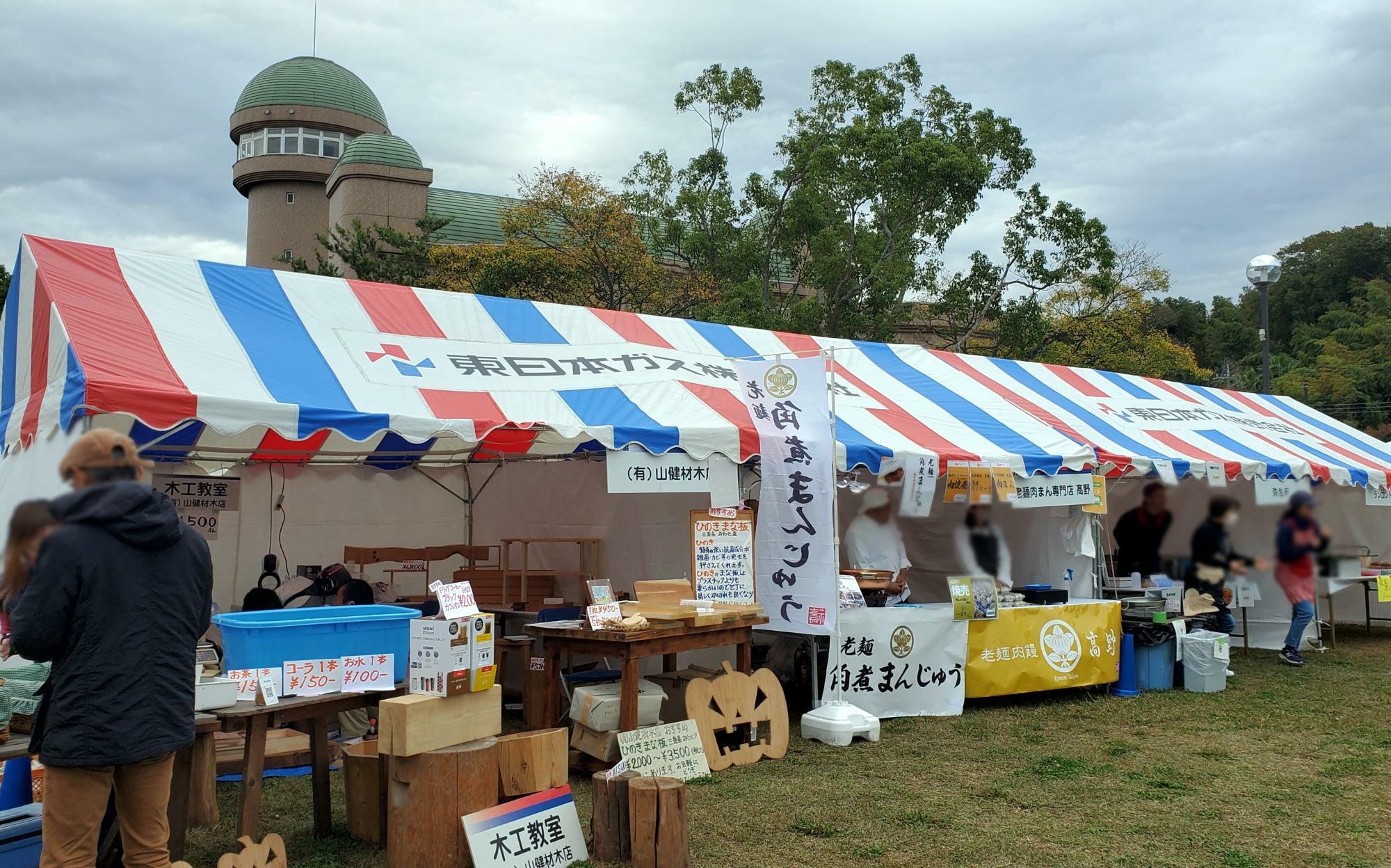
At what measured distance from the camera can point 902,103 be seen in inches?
776

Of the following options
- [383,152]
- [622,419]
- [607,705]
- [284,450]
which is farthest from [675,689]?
[383,152]

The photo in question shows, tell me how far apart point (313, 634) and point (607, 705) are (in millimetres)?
1827

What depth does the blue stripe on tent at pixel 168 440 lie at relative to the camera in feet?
14.9

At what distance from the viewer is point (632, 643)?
5.18 meters

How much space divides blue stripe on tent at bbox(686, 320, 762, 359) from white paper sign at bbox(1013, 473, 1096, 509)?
18.9 ft

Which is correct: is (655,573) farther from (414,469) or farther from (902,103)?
(902,103)

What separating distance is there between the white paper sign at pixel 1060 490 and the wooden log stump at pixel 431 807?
2727mm

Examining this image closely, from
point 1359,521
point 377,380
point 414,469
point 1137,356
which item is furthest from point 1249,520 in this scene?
point 1137,356

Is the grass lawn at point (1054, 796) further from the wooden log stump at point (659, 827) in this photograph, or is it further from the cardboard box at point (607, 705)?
the cardboard box at point (607, 705)

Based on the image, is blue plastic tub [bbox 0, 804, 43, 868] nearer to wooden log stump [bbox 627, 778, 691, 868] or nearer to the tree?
wooden log stump [bbox 627, 778, 691, 868]

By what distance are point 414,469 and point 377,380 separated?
3.50 metres

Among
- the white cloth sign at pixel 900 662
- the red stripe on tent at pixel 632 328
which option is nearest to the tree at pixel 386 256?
the red stripe on tent at pixel 632 328

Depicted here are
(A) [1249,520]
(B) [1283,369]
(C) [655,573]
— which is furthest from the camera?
(C) [655,573]

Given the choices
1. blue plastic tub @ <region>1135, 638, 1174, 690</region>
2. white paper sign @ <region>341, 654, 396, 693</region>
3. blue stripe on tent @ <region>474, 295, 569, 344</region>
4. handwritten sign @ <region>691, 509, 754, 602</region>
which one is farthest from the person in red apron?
blue plastic tub @ <region>1135, 638, 1174, 690</region>
